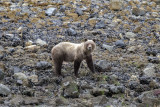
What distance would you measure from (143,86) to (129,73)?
4.88ft

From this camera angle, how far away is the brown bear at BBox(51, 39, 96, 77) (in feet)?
35.7

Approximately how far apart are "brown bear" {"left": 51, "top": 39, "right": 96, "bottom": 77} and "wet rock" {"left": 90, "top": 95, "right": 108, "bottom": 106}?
7.10ft

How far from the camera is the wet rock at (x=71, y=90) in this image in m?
9.07

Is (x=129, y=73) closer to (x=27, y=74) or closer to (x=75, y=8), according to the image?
(x=27, y=74)

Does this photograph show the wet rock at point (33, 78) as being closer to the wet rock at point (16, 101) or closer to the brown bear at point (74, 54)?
the brown bear at point (74, 54)

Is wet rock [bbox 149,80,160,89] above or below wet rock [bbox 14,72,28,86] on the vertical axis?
below

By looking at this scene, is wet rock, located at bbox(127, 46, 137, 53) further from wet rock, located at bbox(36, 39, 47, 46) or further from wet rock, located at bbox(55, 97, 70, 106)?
wet rock, located at bbox(55, 97, 70, 106)

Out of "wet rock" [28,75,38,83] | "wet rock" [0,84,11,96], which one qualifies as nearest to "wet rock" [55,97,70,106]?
"wet rock" [0,84,11,96]

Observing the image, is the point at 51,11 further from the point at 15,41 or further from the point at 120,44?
the point at 120,44

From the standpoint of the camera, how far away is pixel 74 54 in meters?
11.1

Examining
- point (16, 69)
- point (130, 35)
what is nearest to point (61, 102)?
point (16, 69)

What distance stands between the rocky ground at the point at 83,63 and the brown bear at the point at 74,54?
1.17ft

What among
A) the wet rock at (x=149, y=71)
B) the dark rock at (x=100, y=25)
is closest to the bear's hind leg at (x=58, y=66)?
the wet rock at (x=149, y=71)

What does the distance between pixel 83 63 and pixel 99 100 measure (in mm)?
3717
